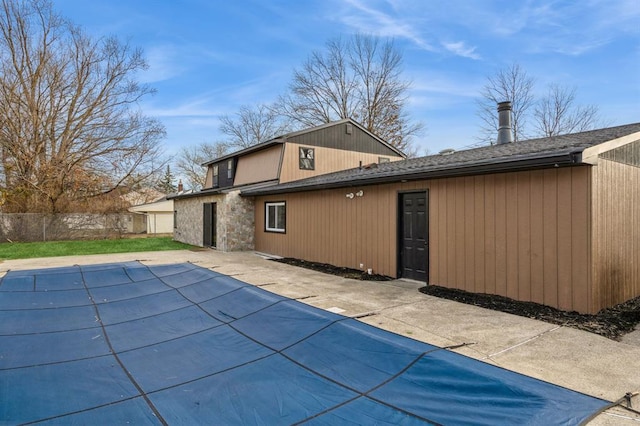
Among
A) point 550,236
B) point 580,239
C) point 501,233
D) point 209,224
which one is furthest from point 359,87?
point 580,239

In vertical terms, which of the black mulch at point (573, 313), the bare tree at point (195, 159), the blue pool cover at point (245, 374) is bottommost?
the blue pool cover at point (245, 374)

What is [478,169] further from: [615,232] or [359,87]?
[359,87]

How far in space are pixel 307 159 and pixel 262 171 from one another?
77.6 inches

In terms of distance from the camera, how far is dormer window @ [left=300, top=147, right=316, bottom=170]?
1398 cm

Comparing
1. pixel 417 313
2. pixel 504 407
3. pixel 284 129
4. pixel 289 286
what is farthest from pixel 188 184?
pixel 504 407

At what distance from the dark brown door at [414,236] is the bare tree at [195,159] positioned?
28.1m

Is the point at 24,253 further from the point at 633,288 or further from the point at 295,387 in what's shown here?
the point at 633,288

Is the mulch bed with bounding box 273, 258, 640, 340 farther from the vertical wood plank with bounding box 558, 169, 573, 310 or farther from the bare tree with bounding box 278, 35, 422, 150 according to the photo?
the bare tree with bounding box 278, 35, 422, 150

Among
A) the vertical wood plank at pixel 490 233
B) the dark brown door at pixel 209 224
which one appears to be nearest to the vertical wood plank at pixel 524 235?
the vertical wood plank at pixel 490 233

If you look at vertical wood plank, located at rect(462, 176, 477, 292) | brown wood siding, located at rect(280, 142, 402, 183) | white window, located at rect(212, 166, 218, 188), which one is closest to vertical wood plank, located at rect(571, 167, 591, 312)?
vertical wood plank, located at rect(462, 176, 477, 292)

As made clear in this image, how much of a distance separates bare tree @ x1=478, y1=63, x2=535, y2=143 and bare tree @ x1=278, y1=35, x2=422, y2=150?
4648mm

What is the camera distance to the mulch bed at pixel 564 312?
430 centimetres

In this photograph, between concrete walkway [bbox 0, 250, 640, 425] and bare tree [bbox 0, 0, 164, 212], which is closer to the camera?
concrete walkway [bbox 0, 250, 640, 425]

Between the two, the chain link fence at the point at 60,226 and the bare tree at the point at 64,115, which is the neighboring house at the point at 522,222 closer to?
the chain link fence at the point at 60,226
